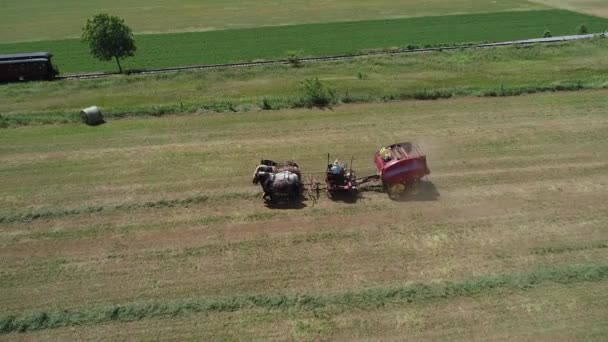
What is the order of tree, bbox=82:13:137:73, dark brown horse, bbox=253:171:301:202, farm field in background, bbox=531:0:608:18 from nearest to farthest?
1. dark brown horse, bbox=253:171:301:202
2. tree, bbox=82:13:137:73
3. farm field in background, bbox=531:0:608:18

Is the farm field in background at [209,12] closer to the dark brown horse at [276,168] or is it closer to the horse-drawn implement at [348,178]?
the dark brown horse at [276,168]

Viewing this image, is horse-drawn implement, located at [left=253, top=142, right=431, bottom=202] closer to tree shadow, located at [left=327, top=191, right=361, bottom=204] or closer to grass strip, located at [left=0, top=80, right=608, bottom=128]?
tree shadow, located at [left=327, top=191, right=361, bottom=204]

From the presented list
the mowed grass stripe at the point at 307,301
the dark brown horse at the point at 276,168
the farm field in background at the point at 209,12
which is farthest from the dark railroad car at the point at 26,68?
the mowed grass stripe at the point at 307,301

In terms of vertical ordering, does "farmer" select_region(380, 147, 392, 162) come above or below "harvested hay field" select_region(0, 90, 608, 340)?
above

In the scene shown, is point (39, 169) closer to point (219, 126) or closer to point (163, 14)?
point (219, 126)

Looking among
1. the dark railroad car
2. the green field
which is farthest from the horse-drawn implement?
the dark railroad car

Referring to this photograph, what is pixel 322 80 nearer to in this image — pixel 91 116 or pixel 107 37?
pixel 91 116
